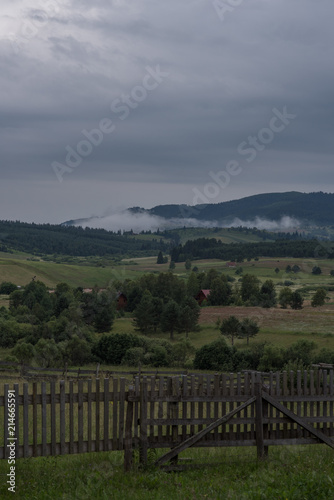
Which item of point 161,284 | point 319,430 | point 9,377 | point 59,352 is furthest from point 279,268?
point 319,430

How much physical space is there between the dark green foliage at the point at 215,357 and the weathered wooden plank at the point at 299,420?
4129 cm

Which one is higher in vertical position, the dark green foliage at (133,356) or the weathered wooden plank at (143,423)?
the weathered wooden plank at (143,423)

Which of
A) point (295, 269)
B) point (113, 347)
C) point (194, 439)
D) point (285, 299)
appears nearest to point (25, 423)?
point (194, 439)

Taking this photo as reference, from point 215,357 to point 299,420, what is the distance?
42593mm

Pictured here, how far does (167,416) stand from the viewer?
10570 millimetres

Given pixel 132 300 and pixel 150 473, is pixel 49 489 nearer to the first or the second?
pixel 150 473

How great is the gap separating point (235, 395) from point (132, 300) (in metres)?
93.4

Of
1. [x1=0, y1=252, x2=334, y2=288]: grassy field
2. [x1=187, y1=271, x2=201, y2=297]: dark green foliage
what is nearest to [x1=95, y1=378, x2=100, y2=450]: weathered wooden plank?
[x1=187, y1=271, x2=201, y2=297]: dark green foliage

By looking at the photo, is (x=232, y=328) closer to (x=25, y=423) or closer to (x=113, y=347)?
(x=113, y=347)

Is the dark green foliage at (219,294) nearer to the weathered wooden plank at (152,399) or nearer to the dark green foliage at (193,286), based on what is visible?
the dark green foliage at (193,286)

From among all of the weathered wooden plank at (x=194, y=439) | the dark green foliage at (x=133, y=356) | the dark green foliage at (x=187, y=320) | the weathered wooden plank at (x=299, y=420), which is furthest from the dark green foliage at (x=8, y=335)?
the weathered wooden plank at (x=299, y=420)

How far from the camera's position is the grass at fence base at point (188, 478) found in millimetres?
8234

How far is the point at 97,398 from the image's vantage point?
9.99 metres

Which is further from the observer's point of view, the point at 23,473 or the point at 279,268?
the point at 279,268
